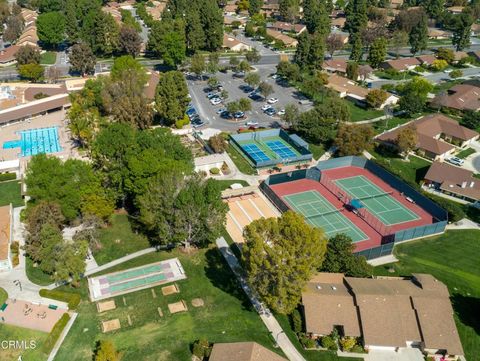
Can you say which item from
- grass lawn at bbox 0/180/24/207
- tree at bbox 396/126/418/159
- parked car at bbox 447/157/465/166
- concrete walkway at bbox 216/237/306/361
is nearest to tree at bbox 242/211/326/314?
concrete walkway at bbox 216/237/306/361

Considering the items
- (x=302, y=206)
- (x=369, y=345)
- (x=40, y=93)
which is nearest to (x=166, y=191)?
(x=302, y=206)

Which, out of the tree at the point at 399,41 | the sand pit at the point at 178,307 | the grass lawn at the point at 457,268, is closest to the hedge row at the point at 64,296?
the sand pit at the point at 178,307

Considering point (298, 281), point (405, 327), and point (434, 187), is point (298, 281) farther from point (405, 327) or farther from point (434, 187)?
point (434, 187)

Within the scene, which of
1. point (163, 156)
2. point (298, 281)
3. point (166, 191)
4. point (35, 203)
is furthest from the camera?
point (163, 156)

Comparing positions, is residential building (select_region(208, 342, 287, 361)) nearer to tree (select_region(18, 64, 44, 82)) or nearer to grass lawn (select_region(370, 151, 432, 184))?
grass lawn (select_region(370, 151, 432, 184))

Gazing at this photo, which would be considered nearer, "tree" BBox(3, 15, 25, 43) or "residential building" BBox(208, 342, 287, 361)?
"residential building" BBox(208, 342, 287, 361)

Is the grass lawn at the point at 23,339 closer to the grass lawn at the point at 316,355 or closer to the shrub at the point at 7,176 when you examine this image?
the grass lawn at the point at 316,355

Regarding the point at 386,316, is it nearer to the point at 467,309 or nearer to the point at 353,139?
the point at 467,309

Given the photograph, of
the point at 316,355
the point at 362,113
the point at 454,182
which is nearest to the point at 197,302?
the point at 316,355
